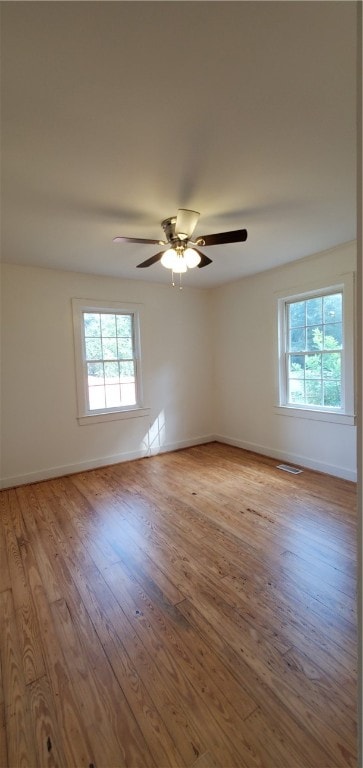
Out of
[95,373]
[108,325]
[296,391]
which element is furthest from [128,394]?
[296,391]

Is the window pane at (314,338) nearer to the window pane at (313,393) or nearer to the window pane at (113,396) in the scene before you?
the window pane at (313,393)

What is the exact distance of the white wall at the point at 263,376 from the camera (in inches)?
134

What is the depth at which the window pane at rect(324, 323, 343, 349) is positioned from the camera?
3363 mm

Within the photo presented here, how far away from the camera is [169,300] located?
461 cm

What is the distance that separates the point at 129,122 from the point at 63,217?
1095 mm

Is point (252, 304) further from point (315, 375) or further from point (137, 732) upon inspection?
point (137, 732)

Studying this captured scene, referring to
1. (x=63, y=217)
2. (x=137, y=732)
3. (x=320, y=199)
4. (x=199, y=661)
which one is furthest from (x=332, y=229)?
(x=137, y=732)

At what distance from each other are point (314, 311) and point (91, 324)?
2.80 metres

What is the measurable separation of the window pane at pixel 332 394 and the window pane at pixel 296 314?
83 cm

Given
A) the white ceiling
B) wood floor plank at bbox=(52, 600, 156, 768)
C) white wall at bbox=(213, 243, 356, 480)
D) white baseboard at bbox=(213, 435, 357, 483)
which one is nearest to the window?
white wall at bbox=(213, 243, 356, 480)

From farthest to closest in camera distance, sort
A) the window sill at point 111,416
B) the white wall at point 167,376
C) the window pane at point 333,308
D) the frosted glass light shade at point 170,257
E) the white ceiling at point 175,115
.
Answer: the window sill at point 111,416 < the white wall at point 167,376 < the window pane at point 333,308 < the frosted glass light shade at point 170,257 < the white ceiling at point 175,115

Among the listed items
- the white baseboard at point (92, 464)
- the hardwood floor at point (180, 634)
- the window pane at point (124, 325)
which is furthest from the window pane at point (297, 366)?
the window pane at point (124, 325)

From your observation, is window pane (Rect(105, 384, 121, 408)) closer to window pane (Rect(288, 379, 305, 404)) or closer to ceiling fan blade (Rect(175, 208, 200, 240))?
window pane (Rect(288, 379, 305, 404))

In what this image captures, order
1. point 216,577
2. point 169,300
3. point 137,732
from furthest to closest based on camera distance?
point 169,300 < point 216,577 < point 137,732
